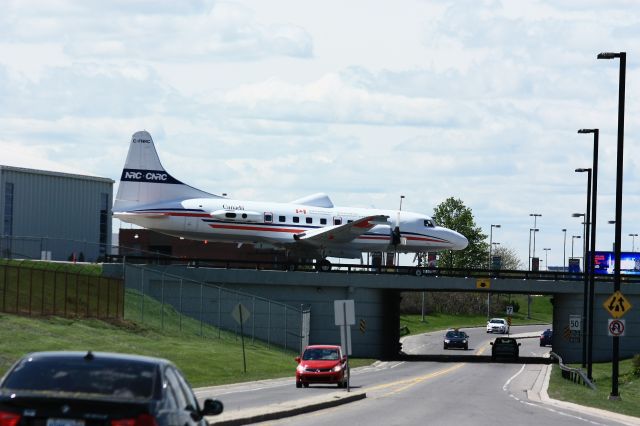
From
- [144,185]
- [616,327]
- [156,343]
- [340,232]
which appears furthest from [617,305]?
[144,185]

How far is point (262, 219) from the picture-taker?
6994 cm

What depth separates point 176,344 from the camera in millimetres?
55344

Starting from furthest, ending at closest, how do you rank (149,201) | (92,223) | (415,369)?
(92,223), (149,201), (415,369)

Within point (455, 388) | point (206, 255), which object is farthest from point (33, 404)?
point (206, 255)

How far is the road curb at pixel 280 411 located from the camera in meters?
21.9

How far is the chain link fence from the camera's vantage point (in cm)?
6812

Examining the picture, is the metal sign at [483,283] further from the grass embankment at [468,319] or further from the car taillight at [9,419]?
the car taillight at [9,419]

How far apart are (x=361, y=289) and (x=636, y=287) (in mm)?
15487

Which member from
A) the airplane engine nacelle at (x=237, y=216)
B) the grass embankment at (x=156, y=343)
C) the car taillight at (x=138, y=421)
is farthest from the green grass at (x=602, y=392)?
the car taillight at (x=138, y=421)

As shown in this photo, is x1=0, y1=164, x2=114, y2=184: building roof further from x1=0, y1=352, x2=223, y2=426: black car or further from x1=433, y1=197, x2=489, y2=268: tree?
x1=433, y1=197, x2=489, y2=268: tree

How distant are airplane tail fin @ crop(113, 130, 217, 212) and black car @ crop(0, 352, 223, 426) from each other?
56.8 meters

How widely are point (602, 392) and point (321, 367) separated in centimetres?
900

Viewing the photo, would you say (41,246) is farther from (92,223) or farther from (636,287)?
(636,287)

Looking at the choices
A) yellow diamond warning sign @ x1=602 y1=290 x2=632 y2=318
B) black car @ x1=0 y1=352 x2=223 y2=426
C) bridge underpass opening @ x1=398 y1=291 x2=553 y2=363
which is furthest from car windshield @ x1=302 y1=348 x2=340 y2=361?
bridge underpass opening @ x1=398 y1=291 x2=553 y2=363
